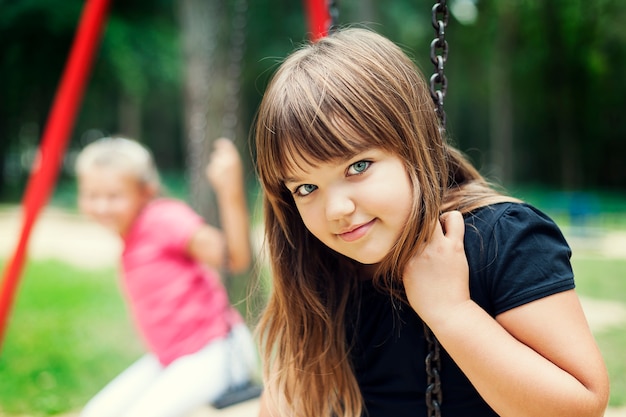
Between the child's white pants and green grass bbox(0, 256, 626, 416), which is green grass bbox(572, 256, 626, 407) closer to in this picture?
green grass bbox(0, 256, 626, 416)

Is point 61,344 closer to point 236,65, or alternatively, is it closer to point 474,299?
point 236,65

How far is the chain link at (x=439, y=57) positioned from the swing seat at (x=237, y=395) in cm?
128

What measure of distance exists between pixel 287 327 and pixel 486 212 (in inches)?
19.6

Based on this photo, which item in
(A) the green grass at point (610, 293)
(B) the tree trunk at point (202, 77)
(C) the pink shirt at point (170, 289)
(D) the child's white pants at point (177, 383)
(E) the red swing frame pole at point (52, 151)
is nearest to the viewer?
(D) the child's white pants at point (177, 383)

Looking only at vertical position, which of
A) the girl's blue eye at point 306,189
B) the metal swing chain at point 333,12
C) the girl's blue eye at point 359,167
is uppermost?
the metal swing chain at point 333,12

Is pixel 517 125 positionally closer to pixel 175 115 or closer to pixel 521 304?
pixel 175 115

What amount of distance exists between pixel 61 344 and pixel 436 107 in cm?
385

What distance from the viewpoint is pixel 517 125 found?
2069cm

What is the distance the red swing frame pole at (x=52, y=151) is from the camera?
2.69 meters

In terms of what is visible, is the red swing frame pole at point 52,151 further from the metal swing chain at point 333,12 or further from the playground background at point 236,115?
the metal swing chain at point 333,12

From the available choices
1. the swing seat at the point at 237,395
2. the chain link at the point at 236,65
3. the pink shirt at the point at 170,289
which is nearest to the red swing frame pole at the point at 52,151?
the pink shirt at the point at 170,289

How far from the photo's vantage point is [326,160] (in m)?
1.07

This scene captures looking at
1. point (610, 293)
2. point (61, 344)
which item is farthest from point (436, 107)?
point (610, 293)

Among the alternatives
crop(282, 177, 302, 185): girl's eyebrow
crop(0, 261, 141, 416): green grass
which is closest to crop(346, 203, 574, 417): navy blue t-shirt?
crop(282, 177, 302, 185): girl's eyebrow
